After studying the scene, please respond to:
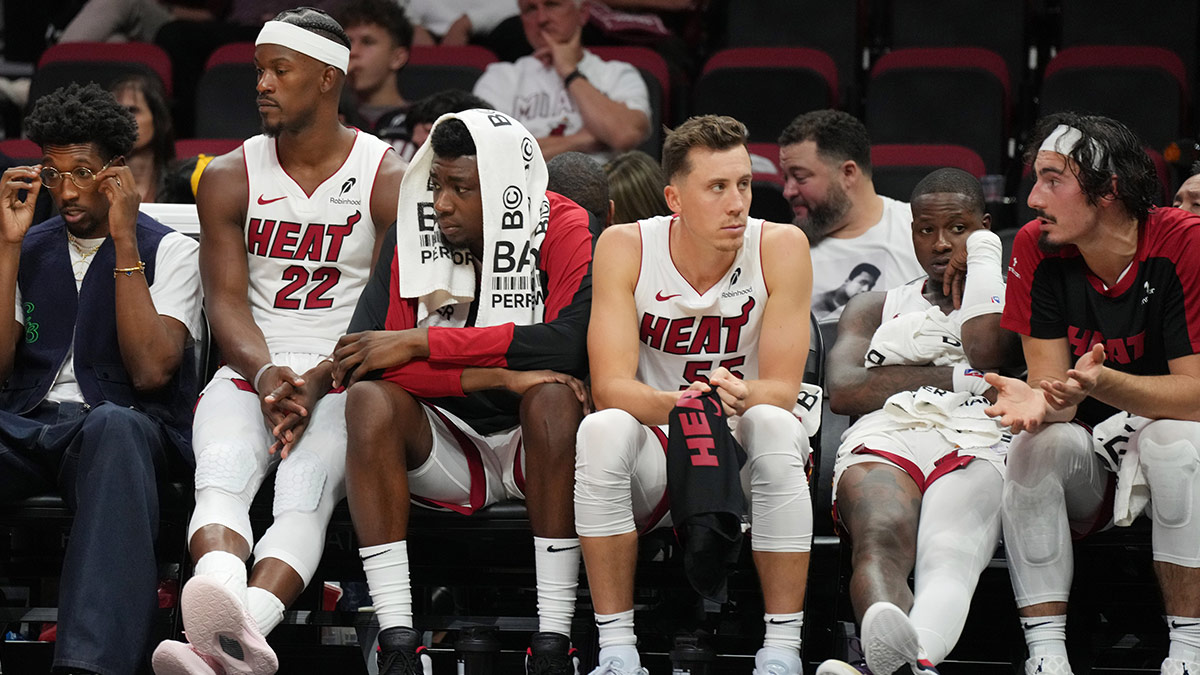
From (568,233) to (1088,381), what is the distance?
1.28 meters

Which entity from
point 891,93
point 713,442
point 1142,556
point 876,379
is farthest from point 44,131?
point 891,93

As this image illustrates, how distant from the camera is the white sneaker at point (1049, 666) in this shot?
117 inches

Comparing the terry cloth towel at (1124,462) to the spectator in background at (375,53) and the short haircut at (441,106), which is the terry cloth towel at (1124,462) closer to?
the short haircut at (441,106)

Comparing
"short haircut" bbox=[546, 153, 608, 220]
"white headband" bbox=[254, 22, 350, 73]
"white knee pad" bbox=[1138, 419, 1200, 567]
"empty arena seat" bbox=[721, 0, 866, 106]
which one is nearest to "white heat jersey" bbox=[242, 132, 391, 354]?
"white headband" bbox=[254, 22, 350, 73]

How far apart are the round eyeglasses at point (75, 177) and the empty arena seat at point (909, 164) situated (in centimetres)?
267

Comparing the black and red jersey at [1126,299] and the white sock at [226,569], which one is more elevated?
the black and red jersey at [1126,299]

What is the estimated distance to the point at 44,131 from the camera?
146 inches

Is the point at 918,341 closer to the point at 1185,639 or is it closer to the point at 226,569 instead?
the point at 1185,639

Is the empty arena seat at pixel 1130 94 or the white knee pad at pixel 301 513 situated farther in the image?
the empty arena seat at pixel 1130 94

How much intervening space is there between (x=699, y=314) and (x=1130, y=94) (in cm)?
291

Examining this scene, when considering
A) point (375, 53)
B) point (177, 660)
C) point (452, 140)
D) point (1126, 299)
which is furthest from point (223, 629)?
point (375, 53)

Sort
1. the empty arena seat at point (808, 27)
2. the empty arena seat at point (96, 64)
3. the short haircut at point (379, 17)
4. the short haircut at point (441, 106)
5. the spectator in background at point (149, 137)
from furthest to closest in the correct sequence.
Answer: the empty arena seat at point (808, 27) < the short haircut at point (379, 17) < the empty arena seat at point (96, 64) < the spectator in background at point (149, 137) < the short haircut at point (441, 106)

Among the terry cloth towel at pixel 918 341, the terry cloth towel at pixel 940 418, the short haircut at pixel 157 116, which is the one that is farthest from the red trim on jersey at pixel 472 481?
the short haircut at pixel 157 116

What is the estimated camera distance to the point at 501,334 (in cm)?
335
